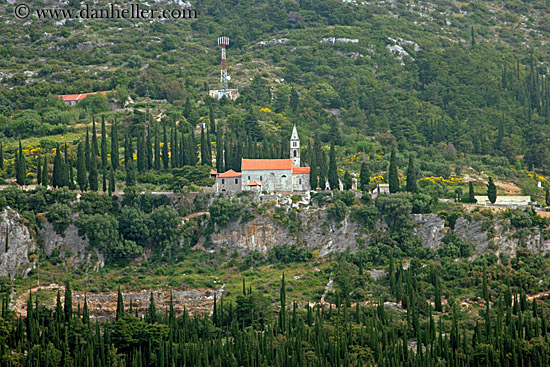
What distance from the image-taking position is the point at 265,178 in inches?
3996

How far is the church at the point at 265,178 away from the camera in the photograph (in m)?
101

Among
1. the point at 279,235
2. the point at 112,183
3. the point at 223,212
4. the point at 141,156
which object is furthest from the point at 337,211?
the point at 141,156

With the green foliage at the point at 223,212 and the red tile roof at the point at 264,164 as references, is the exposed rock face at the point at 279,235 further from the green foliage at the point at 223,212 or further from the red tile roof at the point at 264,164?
the red tile roof at the point at 264,164

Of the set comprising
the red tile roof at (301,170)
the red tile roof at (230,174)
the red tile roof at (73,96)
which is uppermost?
the red tile roof at (73,96)

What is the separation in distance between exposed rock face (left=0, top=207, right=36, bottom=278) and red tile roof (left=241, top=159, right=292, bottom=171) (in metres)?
23.5

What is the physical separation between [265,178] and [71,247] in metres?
21.6

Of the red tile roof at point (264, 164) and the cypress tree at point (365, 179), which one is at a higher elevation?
the red tile roof at point (264, 164)

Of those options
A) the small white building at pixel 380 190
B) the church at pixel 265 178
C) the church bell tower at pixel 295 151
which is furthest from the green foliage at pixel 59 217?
the small white building at pixel 380 190

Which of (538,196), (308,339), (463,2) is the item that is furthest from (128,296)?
(463,2)

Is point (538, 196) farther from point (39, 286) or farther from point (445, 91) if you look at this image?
point (39, 286)

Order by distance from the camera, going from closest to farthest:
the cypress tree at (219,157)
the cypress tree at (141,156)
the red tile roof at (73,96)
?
1. the cypress tree at (219,157)
2. the cypress tree at (141,156)
3. the red tile roof at (73,96)

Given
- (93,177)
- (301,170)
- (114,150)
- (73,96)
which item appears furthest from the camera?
(73,96)

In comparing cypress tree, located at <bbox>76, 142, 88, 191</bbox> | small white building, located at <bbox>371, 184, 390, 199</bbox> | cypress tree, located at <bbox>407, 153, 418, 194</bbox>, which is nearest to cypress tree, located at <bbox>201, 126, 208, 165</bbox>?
cypress tree, located at <bbox>76, 142, 88, 191</bbox>

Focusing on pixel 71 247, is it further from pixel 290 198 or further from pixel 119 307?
pixel 290 198
